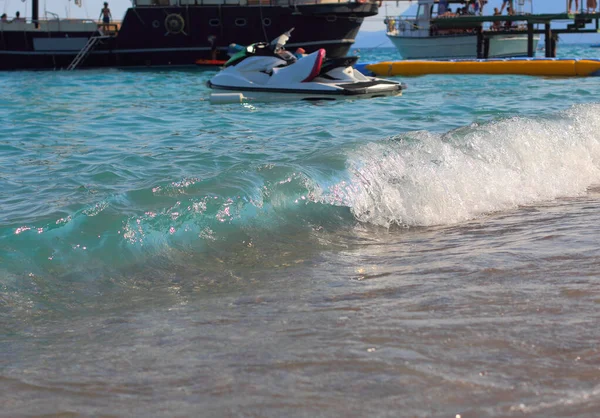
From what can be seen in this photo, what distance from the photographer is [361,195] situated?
5531 mm

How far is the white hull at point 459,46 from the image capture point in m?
33.7

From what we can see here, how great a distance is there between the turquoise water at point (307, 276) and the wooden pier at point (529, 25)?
75.6ft

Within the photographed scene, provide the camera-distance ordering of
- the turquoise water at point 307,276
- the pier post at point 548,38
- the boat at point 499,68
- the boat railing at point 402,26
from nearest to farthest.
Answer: the turquoise water at point 307,276 → the boat at point 499,68 → the pier post at point 548,38 → the boat railing at point 402,26

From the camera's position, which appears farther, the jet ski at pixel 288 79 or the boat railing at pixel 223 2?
the boat railing at pixel 223 2

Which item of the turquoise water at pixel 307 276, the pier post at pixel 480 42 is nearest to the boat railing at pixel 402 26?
the pier post at pixel 480 42

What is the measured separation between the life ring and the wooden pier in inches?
438

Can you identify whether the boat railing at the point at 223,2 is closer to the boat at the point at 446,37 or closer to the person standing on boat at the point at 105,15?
the person standing on boat at the point at 105,15

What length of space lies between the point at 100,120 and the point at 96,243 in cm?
759

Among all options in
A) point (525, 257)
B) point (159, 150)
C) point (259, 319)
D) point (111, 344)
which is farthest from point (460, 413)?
point (159, 150)

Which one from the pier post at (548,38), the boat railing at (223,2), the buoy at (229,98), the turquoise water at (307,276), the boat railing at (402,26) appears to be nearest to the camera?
the turquoise water at (307,276)

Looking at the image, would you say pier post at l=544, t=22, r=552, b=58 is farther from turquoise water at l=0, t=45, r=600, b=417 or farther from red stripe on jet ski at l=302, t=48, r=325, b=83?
turquoise water at l=0, t=45, r=600, b=417

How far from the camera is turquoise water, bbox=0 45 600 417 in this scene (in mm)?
2414

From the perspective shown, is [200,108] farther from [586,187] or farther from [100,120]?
[586,187]

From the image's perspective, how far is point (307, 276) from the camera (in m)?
3.81
